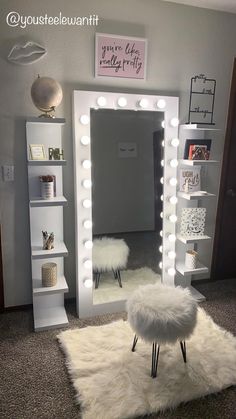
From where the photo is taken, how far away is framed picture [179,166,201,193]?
7.76ft

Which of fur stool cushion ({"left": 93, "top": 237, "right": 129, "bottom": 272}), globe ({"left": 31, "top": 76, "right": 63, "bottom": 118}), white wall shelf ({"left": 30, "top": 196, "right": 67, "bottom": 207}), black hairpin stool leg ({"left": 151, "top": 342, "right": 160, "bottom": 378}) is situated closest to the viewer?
black hairpin stool leg ({"left": 151, "top": 342, "right": 160, "bottom": 378})

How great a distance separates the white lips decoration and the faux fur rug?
180 cm

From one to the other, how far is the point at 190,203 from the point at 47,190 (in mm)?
1206

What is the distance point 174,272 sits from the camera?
2451mm

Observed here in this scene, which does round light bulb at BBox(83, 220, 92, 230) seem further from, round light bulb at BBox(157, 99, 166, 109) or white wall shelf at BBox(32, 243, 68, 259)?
round light bulb at BBox(157, 99, 166, 109)

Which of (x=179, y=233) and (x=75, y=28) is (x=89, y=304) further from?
(x=75, y=28)

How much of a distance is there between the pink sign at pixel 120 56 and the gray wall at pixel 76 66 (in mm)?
49

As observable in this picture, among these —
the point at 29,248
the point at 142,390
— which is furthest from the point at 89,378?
the point at 29,248

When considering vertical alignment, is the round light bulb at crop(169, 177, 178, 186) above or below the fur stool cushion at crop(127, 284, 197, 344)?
above

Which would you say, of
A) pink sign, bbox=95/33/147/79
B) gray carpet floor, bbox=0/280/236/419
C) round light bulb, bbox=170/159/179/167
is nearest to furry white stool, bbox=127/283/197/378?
gray carpet floor, bbox=0/280/236/419

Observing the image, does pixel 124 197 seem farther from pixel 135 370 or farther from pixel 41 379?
pixel 41 379

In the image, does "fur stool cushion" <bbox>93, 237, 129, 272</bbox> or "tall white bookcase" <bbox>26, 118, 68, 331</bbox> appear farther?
"fur stool cushion" <bbox>93, 237, 129, 272</bbox>

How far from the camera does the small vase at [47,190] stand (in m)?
1.95

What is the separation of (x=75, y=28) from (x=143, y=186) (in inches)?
46.3
